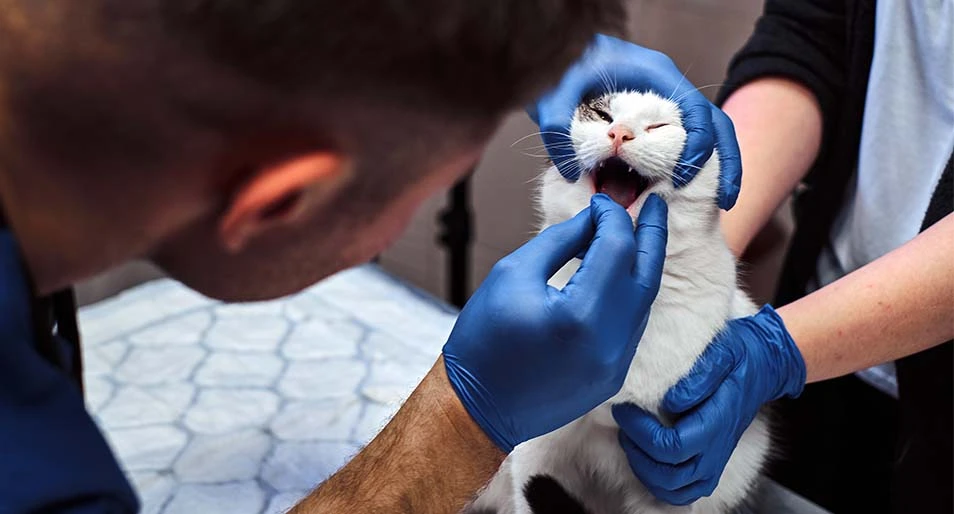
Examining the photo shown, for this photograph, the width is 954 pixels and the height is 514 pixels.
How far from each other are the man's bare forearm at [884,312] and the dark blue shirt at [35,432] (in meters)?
0.78

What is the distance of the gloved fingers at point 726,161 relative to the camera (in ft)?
3.06

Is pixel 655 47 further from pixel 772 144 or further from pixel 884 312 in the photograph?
pixel 884 312

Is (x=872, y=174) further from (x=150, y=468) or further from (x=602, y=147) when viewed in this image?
(x=150, y=468)

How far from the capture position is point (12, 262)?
0.56 meters

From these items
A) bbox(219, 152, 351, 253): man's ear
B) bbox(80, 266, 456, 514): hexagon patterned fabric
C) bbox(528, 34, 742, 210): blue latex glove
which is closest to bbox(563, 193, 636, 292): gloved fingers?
bbox(528, 34, 742, 210): blue latex glove

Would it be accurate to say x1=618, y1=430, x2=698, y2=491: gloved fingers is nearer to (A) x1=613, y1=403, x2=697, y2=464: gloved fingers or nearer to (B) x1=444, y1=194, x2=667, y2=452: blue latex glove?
(A) x1=613, y1=403, x2=697, y2=464: gloved fingers

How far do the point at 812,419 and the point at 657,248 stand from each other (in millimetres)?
615

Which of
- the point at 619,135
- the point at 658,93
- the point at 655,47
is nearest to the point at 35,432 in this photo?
the point at 619,135

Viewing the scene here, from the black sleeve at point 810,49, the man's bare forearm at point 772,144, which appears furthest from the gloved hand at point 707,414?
the black sleeve at point 810,49

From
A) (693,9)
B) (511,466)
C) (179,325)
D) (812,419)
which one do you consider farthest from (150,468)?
(693,9)

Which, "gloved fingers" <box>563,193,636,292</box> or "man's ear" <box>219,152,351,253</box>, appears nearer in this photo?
"man's ear" <box>219,152,351,253</box>

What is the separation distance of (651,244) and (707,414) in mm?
196

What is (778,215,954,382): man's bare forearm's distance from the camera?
0.99 meters

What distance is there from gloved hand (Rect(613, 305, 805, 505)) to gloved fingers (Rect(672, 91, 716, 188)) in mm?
183
